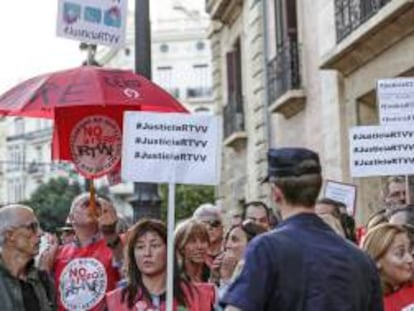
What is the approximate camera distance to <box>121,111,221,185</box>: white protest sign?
581 centimetres

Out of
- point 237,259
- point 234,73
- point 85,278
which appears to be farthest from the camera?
point 234,73

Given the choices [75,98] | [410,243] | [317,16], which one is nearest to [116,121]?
[75,98]

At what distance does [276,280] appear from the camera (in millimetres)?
3893

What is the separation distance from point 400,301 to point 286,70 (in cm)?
1195

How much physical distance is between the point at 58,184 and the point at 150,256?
58.4m

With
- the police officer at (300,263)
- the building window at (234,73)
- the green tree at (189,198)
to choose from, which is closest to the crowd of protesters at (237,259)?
the police officer at (300,263)

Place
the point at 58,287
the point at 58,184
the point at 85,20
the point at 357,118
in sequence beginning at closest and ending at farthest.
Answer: the point at 58,287
the point at 85,20
the point at 357,118
the point at 58,184

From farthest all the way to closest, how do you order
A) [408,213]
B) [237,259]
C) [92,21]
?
1. [92,21]
2. [408,213]
3. [237,259]

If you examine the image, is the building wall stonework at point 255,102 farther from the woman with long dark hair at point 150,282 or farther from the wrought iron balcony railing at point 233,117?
the woman with long dark hair at point 150,282

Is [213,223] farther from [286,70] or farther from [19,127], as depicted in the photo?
[19,127]

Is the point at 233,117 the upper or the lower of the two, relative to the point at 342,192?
upper

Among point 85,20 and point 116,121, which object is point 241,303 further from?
point 85,20

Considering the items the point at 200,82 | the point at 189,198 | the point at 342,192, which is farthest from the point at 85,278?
the point at 200,82

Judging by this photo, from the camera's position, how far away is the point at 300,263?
391 centimetres
